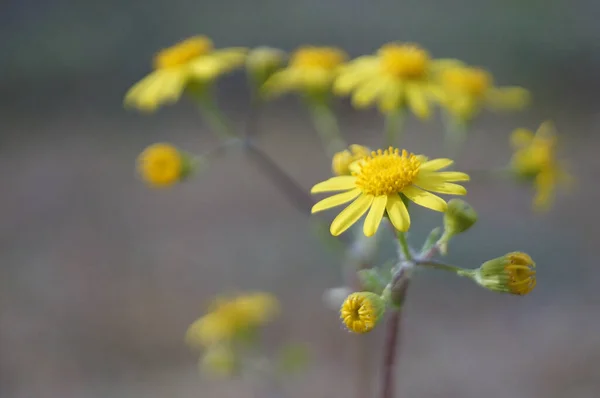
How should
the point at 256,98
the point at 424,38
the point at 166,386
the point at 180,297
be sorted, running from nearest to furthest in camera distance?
the point at 256,98, the point at 166,386, the point at 180,297, the point at 424,38

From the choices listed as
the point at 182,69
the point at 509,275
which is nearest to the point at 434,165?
the point at 509,275

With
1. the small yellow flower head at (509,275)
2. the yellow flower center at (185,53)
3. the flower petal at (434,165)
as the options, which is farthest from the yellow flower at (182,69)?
the small yellow flower head at (509,275)

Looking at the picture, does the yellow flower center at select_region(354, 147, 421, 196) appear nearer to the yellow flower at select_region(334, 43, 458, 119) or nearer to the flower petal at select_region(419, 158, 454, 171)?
the flower petal at select_region(419, 158, 454, 171)

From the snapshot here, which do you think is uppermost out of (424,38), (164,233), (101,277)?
(424,38)

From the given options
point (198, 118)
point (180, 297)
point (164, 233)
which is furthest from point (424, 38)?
point (180, 297)

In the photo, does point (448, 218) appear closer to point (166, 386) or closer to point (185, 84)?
point (185, 84)

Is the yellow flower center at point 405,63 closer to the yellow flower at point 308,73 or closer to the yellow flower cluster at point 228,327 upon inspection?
the yellow flower at point 308,73

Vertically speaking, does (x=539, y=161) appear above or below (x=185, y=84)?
below
